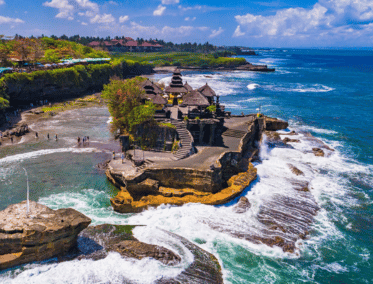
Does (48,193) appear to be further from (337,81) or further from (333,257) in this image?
(337,81)

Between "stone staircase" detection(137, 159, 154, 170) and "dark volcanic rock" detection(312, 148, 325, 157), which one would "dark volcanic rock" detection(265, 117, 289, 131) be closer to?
"dark volcanic rock" detection(312, 148, 325, 157)

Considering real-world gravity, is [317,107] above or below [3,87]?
below

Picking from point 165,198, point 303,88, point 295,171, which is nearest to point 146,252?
point 165,198

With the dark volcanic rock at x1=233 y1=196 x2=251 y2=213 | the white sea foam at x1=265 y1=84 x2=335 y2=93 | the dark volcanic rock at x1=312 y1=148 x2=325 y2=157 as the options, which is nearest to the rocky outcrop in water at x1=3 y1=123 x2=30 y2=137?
the dark volcanic rock at x1=233 y1=196 x2=251 y2=213

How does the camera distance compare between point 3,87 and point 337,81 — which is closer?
point 3,87

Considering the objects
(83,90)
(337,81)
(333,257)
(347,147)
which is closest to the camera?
(333,257)

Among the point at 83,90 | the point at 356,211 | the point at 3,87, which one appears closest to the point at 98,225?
the point at 356,211
